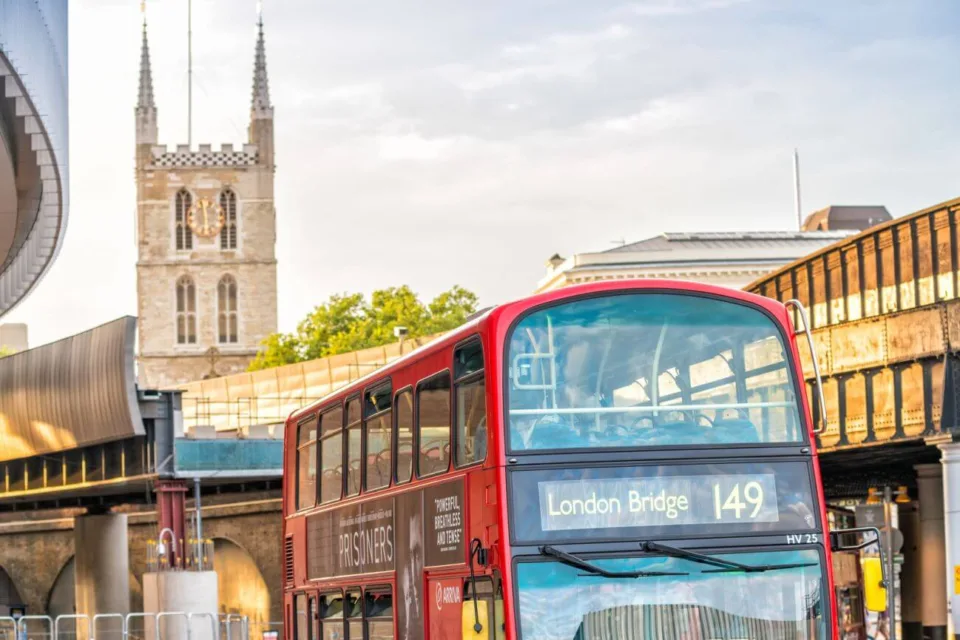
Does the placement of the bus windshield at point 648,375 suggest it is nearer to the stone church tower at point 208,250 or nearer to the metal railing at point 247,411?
the metal railing at point 247,411

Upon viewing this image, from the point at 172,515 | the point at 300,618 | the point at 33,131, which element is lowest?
the point at 300,618

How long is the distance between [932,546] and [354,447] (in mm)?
22293

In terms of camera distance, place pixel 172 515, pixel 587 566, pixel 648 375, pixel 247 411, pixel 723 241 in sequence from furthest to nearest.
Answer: pixel 723 241 < pixel 247 411 < pixel 172 515 < pixel 648 375 < pixel 587 566

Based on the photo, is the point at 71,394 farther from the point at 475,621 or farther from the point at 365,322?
the point at 365,322

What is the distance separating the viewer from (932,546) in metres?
35.9

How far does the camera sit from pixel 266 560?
58.2 meters

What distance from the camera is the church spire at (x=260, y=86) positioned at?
143375 millimetres

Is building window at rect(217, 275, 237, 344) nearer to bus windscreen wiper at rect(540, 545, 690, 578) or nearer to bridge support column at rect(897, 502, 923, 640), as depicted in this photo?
bridge support column at rect(897, 502, 923, 640)

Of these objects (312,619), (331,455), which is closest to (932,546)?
(312,619)

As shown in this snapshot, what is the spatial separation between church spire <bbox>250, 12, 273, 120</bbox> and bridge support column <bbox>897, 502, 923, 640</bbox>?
102 meters

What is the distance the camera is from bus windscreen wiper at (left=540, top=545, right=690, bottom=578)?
1238 cm

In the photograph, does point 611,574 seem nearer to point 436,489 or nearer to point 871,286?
point 436,489

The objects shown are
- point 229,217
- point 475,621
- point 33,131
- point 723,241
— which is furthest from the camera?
point 229,217

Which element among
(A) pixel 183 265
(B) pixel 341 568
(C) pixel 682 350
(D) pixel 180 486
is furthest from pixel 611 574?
(A) pixel 183 265
